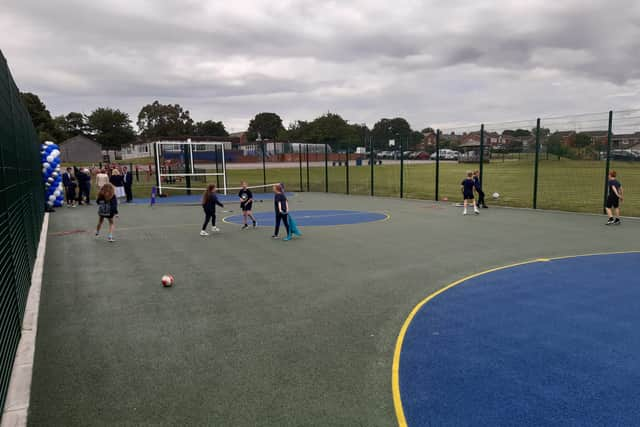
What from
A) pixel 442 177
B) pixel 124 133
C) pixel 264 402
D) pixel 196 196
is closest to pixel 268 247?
pixel 264 402

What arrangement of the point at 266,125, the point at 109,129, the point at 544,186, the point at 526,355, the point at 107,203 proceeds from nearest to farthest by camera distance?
1. the point at 526,355
2. the point at 107,203
3. the point at 544,186
4. the point at 109,129
5. the point at 266,125

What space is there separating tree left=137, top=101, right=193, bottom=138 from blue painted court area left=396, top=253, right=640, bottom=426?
4718 inches

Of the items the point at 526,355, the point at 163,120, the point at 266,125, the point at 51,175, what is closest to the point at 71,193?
the point at 51,175

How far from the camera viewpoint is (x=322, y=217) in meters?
18.0

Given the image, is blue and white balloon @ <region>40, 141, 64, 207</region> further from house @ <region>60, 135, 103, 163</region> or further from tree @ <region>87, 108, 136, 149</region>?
tree @ <region>87, 108, 136, 149</region>

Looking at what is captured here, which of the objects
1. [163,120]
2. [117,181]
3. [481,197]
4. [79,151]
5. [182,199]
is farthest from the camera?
[163,120]

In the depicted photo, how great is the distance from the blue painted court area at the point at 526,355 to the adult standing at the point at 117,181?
21.4 m

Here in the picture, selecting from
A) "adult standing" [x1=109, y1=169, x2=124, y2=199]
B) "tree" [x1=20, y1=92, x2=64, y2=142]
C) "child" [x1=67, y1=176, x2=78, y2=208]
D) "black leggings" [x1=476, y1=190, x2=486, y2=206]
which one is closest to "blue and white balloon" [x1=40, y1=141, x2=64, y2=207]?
"child" [x1=67, y1=176, x2=78, y2=208]

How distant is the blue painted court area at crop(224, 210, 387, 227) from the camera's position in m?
16.5

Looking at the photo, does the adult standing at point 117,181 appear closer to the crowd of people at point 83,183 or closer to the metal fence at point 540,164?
the crowd of people at point 83,183

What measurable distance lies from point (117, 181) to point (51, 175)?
3.32m

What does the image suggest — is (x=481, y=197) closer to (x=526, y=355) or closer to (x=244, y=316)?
Answer: (x=526, y=355)

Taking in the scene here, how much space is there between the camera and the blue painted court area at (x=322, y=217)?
649 inches

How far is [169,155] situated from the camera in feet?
151
